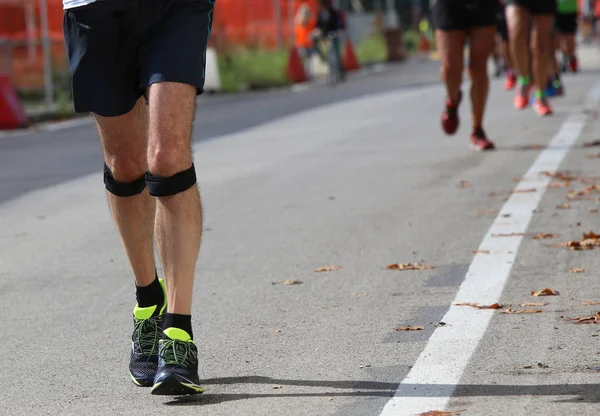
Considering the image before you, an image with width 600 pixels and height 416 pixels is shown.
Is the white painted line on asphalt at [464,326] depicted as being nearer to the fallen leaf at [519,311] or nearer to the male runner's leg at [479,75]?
the fallen leaf at [519,311]

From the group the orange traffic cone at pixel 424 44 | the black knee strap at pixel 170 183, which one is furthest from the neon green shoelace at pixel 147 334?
the orange traffic cone at pixel 424 44

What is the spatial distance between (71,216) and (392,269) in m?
3.10

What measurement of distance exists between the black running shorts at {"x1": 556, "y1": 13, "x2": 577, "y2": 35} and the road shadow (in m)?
15.5

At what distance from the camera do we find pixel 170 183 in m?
4.29

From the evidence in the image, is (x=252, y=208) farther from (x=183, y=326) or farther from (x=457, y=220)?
(x=183, y=326)

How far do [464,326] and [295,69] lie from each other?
25296 mm

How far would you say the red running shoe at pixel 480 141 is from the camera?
462 inches

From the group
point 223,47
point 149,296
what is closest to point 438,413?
point 149,296

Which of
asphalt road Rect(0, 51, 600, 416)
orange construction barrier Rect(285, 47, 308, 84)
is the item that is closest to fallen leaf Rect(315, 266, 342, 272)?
asphalt road Rect(0, 51, 600, 416)

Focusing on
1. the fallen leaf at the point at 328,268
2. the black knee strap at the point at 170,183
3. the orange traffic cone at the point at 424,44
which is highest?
the black knee strap at the point at 170,183

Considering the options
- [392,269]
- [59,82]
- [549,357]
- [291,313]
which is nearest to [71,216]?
[392,269]

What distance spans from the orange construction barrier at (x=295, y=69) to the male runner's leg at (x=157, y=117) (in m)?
25.3

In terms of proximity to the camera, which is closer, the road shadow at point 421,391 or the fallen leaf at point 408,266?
the road shadow at point 421,391

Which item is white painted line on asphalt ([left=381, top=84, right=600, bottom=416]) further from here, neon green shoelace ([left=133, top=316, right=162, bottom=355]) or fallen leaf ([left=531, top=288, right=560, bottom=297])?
neon green shoelace ([left=133, top=316, right=162, bottom=355])
